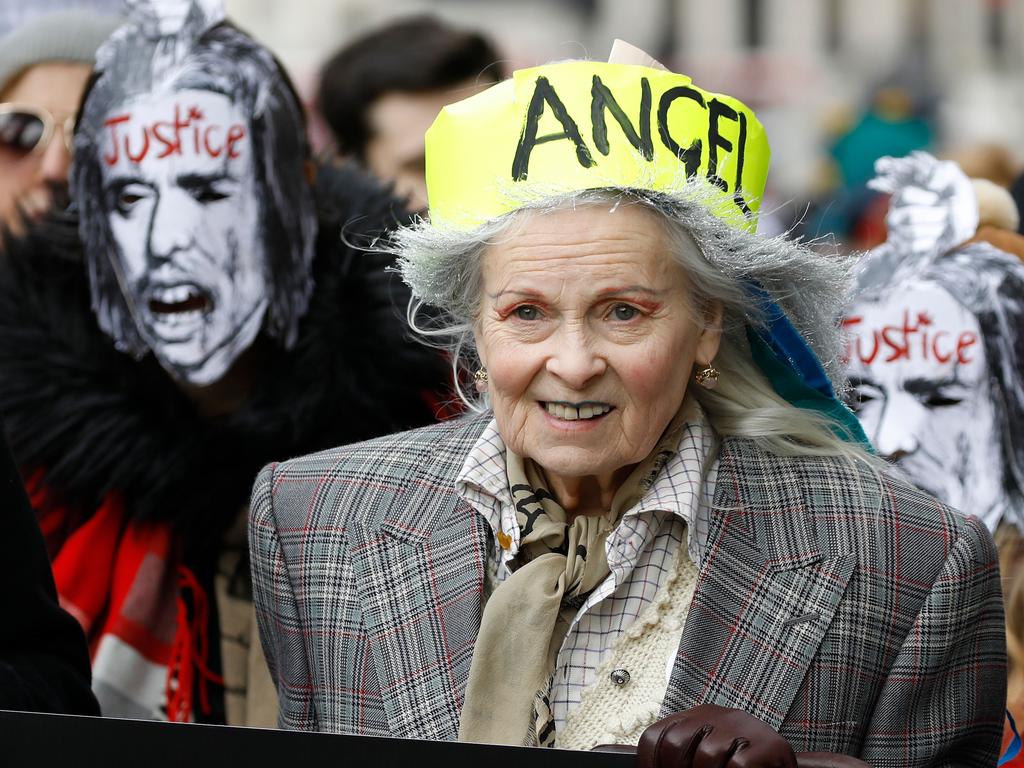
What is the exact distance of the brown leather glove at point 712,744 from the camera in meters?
1.81

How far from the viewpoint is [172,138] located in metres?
3.49

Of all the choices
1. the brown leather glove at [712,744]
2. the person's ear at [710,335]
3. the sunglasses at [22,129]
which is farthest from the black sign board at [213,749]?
the sunglasses at [22,129]

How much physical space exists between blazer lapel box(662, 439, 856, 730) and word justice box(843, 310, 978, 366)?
3.02 feet

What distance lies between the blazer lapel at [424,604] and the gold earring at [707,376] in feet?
1.38

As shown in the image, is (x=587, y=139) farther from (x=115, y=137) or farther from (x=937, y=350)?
(x=115, y=137)

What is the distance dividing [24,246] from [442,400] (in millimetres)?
997

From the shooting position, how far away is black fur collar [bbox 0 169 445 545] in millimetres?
3426

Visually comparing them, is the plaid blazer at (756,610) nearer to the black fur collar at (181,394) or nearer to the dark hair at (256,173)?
the black fur collar at (181,394)

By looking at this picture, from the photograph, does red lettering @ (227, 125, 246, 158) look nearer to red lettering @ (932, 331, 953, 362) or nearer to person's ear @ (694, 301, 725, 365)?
person's ear @ (694, 301, 725, 365)

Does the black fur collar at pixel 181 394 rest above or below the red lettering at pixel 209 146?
below

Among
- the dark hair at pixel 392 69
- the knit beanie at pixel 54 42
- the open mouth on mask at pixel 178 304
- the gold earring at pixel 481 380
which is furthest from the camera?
the dark hair at pixel 392 69

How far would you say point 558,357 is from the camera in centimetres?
238

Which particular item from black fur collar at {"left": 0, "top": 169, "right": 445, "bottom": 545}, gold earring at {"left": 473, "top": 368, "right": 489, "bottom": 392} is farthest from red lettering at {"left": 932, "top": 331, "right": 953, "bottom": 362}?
gold earring at {"left": 473, "top": 368, "right": 489, "bottom": 392}

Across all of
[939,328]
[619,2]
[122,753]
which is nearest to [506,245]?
[122,753]
